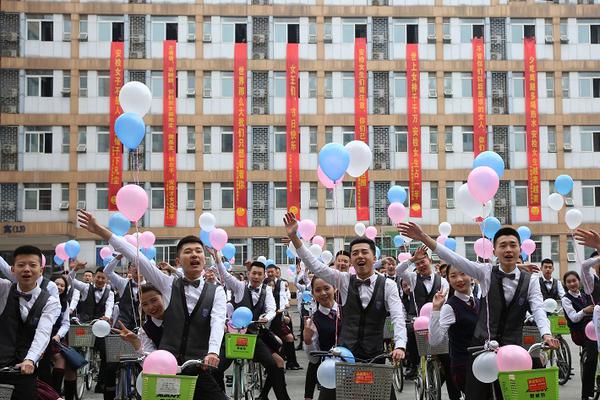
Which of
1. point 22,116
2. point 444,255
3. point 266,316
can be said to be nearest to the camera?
point 444,255

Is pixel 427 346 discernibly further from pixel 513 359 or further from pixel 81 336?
pixel 81 336

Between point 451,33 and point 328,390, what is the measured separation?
35.9 meters

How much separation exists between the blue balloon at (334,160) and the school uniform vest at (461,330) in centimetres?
172

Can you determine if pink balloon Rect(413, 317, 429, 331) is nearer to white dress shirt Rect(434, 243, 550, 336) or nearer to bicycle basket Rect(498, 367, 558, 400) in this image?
white dress shirt Rect(434, 243, 550, 336)

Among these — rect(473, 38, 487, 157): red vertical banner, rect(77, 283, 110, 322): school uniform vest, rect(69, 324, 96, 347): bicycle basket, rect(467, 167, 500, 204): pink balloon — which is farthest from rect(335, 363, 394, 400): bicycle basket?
rect(473, 38, 487, 157): red vertical banner

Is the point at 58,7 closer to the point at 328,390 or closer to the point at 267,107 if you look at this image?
the point at 267,107

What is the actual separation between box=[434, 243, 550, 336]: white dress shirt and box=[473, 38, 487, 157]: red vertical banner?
3175 cm

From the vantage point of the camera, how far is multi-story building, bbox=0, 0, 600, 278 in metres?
39.5

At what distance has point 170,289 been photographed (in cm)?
651

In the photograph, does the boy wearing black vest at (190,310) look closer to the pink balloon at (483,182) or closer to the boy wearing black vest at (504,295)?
the boy wearing black vest at (504,295)

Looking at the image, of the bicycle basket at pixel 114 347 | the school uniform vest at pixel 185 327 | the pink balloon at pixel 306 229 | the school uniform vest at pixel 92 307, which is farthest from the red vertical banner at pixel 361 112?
the school uniform vest at pixel 185 327

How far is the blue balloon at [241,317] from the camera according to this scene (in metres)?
10.5

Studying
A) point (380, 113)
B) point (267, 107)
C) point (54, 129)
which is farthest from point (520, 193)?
point (54, 129)

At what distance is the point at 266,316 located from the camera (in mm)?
10828
